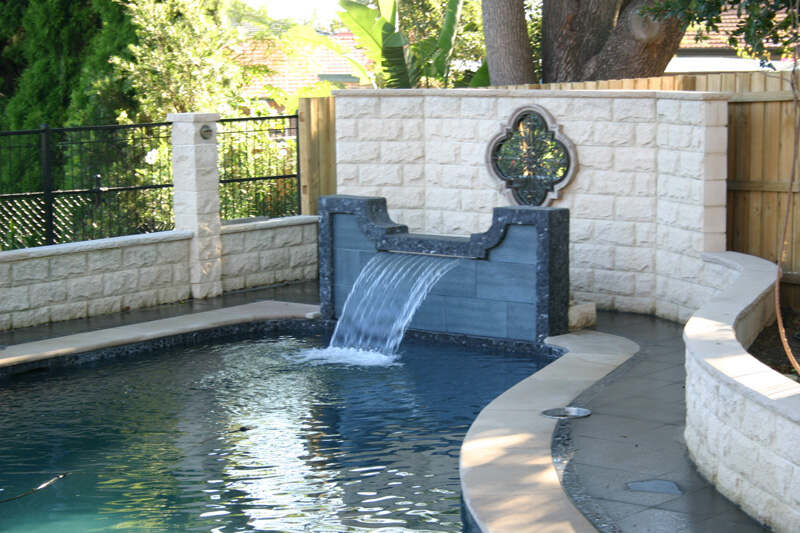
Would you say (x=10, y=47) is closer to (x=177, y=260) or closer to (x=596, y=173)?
(x=177, y=260)

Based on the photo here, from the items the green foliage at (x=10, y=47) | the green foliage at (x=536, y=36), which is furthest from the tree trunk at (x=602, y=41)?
the green foliage at (x=10, y=47)

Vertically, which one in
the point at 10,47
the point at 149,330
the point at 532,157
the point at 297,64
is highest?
the point at 297,64

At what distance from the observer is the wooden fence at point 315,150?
1658cm

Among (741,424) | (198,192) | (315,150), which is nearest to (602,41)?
(315,150)

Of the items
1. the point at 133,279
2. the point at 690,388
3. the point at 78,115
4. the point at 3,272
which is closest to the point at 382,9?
the point at 78,115

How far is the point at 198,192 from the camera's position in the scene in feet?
46.8

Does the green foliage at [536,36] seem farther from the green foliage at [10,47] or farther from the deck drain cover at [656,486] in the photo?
the deck drain cover at [656,486]

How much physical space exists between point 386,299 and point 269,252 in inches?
139

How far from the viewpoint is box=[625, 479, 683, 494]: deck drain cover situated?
6.64 metres

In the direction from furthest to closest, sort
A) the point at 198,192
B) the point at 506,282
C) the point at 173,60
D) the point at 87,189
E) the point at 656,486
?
the point at 173,60, the point at 87,189, the point at 198,192, the point at 506,282, the point at 656,486

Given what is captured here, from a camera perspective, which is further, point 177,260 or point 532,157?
point 177,260

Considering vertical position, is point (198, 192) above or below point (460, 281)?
above

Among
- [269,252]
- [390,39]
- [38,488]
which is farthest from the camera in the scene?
[390,39]

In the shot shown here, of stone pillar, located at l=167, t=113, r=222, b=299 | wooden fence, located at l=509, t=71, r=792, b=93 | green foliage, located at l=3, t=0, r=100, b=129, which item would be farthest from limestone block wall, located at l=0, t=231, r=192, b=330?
green foliage, located at l=3, t=0, r=100, b=129
